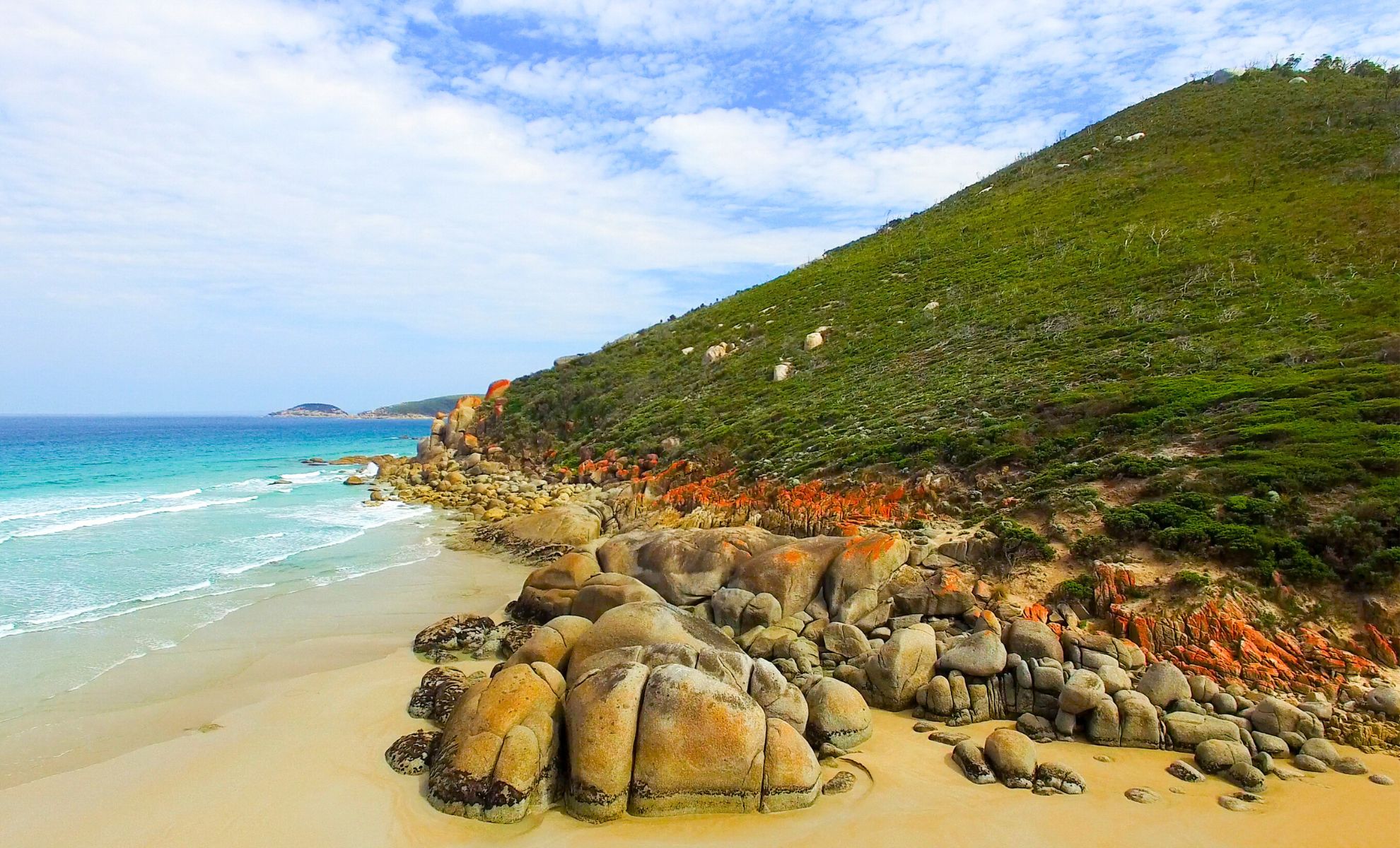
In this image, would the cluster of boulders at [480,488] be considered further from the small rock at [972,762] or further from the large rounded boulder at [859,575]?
the small rock at [972,762]

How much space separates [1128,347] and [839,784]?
23.9 meters

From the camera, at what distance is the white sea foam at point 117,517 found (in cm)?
2993

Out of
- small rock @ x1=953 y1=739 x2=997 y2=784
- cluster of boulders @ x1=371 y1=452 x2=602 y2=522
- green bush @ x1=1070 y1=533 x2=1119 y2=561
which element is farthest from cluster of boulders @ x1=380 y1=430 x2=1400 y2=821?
cluster of boulders @ x1=371 y1=452 x2=602 y2=522

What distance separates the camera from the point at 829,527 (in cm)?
1972

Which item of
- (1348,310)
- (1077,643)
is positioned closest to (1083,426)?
(1077,643)

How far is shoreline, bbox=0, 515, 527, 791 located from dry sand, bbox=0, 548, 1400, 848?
16.6 inches

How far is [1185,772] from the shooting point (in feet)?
33.2

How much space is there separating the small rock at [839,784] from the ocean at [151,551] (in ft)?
47.9

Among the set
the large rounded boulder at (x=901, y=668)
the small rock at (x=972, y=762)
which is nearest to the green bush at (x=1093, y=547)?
the large rounded boulder at (x=901, y=668)

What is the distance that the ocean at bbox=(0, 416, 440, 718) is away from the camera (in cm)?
1628

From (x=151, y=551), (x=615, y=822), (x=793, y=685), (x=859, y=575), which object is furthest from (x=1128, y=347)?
(x=151, y=551)

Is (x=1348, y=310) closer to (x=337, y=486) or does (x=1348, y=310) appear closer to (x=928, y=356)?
(x=928, y=356)

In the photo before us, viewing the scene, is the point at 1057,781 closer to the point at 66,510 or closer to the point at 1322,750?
the point at 1322,750

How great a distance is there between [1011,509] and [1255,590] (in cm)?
526
